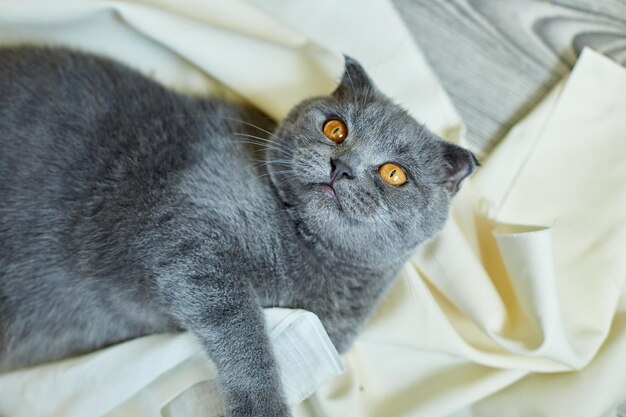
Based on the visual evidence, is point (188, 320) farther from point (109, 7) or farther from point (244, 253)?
point (109, 7)

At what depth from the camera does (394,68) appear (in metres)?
1.46

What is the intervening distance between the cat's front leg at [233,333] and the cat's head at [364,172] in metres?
0.20

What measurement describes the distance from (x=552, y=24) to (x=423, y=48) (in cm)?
35

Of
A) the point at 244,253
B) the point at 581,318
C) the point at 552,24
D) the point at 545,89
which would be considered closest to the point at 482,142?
the point at 545,89

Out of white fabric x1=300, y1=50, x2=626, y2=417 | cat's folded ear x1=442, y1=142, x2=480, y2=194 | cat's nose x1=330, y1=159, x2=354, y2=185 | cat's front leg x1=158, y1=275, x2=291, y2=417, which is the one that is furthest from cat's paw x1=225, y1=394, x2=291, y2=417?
cat's folded ear x1=442, y1=142, x2=480, y2=194

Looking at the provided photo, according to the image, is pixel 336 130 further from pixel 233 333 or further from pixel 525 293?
pixel 525 293

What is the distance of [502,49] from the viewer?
60.6 inches

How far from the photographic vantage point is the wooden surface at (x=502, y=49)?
60.1 inches

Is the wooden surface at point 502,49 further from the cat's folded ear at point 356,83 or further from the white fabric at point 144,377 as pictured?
the white fabric at point 144,377

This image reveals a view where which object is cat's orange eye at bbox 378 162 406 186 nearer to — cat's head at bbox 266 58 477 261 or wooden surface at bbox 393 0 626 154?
cat's head at bbox 266 58 477 261

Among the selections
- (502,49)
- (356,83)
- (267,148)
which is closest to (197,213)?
(267,148)

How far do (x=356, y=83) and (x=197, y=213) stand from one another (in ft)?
1.43

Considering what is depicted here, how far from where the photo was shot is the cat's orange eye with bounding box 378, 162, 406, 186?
1064 millimetres

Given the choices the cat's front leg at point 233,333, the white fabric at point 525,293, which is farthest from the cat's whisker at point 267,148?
the white fabric at point 525,293
